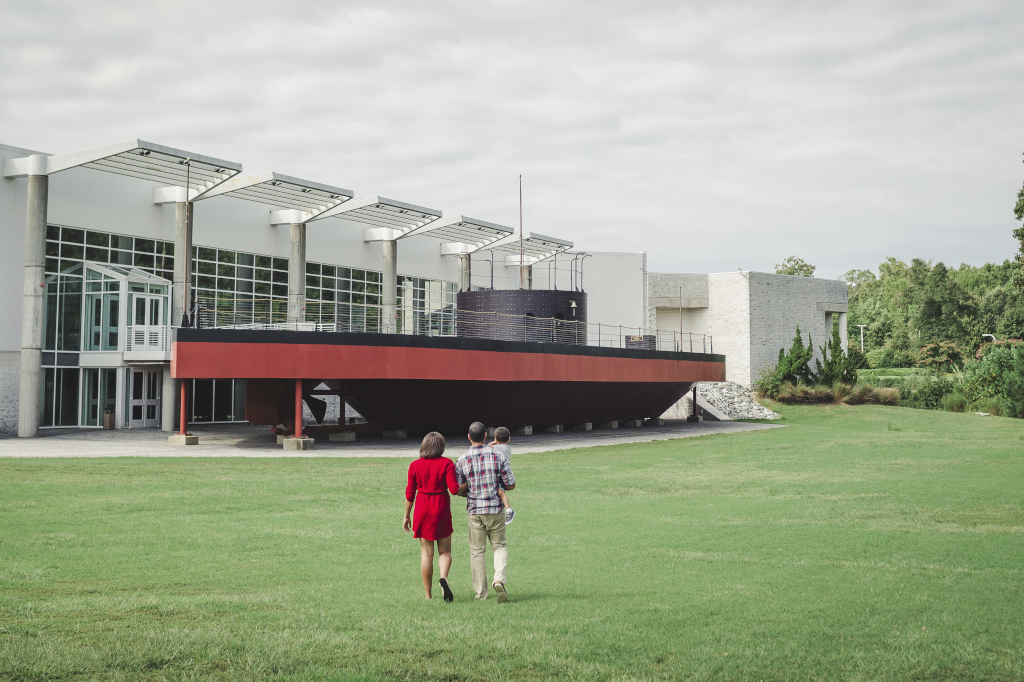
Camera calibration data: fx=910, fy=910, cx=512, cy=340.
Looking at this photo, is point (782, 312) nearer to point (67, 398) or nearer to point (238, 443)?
point (238, 443)

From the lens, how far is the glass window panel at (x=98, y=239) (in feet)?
105


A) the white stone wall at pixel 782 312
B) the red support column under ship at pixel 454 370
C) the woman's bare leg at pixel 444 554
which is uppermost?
the white stone wall at pixel 782 312

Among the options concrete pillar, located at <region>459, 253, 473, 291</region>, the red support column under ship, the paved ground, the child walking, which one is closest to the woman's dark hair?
the child walking

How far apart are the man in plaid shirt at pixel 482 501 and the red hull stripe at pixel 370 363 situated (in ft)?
58.3

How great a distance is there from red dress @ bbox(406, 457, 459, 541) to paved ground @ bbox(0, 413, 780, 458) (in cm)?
1617

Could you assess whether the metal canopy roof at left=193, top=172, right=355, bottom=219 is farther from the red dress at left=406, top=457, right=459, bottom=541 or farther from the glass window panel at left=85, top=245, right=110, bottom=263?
the red dress at left=406, top=457, right=459, bottom=541

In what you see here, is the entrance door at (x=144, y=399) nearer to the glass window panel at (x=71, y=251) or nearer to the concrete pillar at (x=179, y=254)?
the concrete pillar at (x=179, y=254)

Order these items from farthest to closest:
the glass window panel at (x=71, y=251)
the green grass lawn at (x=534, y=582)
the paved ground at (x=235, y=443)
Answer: the glass window panel at (x=71, y=251), the paved ground at (x=235, y=443), the green grass lawn at (x=534, y=582)

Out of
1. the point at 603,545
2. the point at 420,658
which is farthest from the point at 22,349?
the point at 420,658

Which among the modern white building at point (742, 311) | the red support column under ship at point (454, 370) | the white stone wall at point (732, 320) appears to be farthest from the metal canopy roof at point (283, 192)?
the white stone wall at point (732, 320)

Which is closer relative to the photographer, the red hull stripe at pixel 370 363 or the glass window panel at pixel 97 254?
the red hull stripe at pixel 370 363

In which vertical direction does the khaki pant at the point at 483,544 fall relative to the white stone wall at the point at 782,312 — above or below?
below

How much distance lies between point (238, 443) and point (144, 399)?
819 centimetres

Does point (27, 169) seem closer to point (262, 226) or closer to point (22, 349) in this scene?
point (22, 349)
